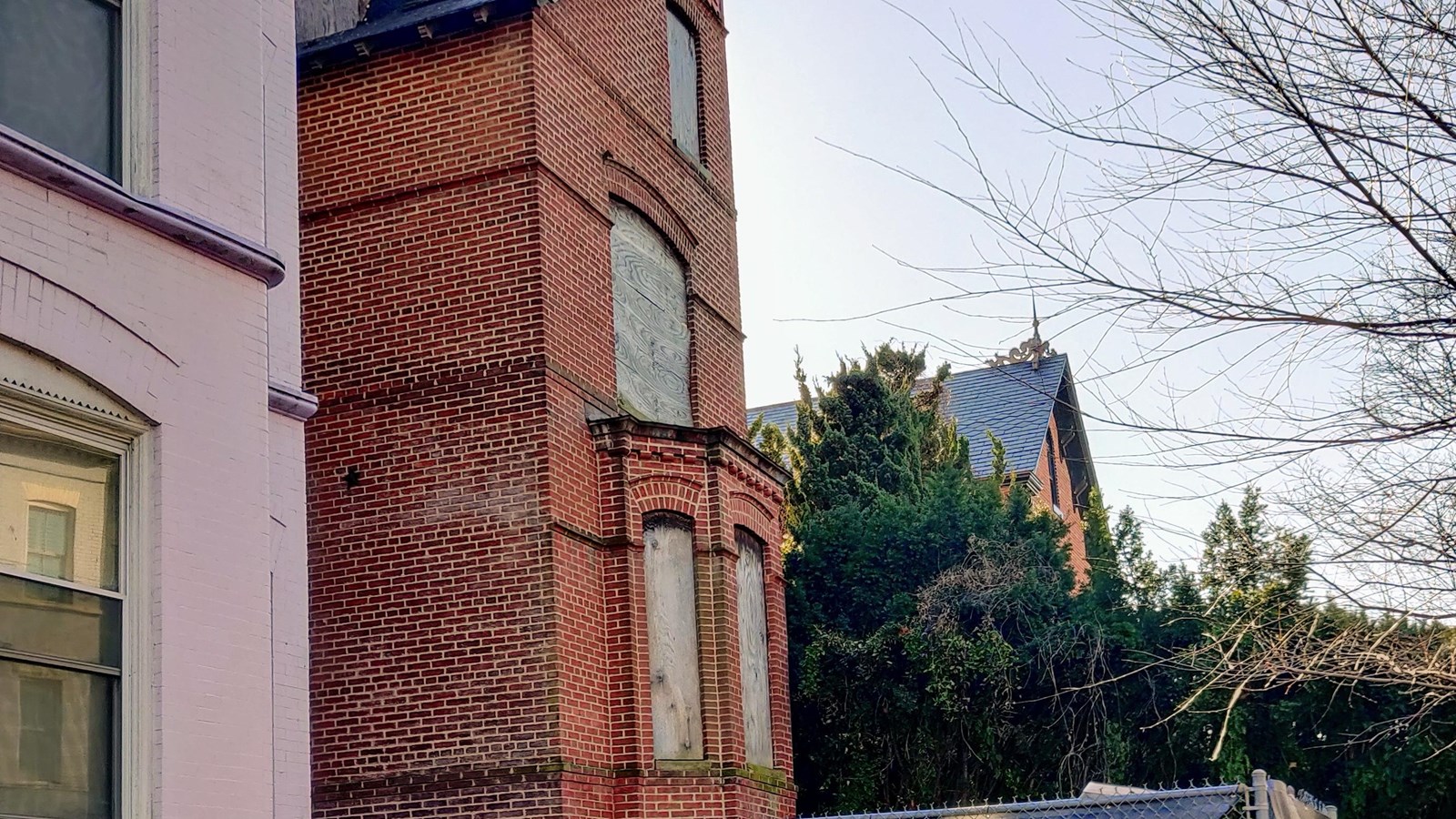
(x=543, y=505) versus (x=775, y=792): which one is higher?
(x=543, y=505)

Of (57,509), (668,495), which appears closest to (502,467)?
(668,495)

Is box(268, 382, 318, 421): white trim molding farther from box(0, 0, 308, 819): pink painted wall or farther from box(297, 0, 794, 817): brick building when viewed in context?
box(297, 0, 794, 817): brick building

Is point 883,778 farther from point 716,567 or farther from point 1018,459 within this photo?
point 1018,459

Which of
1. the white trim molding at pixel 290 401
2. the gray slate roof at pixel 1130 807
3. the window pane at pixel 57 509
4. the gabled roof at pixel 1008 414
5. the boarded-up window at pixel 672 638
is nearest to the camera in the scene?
the window pane at pixel 57 509

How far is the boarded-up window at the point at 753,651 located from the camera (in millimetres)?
15552

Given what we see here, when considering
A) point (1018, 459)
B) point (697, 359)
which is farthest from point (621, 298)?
point (1018, 459)

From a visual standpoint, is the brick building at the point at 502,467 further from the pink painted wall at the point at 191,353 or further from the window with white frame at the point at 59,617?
the window with white frame at the point at 59,617

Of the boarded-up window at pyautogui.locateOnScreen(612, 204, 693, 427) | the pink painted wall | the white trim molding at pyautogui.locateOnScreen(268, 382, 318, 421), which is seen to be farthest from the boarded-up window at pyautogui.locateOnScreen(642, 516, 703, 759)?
the pink painted wall

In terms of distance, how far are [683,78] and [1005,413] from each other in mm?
18442

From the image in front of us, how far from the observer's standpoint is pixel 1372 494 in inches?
257

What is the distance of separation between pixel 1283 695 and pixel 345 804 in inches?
472

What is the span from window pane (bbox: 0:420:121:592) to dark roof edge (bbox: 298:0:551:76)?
8173 millimetres

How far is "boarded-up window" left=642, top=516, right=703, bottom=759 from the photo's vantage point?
47.0 ft

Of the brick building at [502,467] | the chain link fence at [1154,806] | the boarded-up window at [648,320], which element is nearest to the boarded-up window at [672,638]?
the brick building at [502,467]
